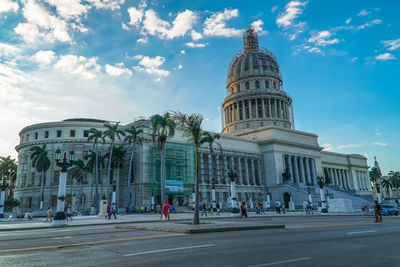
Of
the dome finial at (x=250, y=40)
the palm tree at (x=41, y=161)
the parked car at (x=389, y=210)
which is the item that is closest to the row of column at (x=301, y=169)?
the parked car at (x=389, y=210)

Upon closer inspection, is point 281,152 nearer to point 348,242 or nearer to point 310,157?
point 310,157

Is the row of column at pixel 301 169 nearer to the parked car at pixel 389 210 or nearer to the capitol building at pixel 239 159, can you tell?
the capitol building at pixel 239 159

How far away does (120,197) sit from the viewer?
2432 inches

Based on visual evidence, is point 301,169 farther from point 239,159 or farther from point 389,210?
point 389,210

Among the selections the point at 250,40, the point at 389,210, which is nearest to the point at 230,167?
the point at 389,210

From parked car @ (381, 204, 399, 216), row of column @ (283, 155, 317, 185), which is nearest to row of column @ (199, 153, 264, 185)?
row of column @ (283, 155, 317, 185)

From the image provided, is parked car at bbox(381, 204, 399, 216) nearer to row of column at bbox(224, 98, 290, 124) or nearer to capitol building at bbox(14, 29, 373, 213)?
capitol building at bbox(14, 29, 373, 213)

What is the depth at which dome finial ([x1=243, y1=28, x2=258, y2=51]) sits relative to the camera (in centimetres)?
10568

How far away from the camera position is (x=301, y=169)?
78.3m

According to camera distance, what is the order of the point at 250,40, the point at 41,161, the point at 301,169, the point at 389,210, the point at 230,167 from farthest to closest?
1. the point at 250,40
2. the point at 301,169
3. the point at 230,167
4. the point at 41,161
5. the point at 389,210

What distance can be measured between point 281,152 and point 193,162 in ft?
86.1

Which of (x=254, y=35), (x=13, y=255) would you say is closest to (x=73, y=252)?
(x=13, y=255)

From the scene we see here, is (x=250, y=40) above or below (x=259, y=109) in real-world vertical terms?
above

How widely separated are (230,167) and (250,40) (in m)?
57.7
